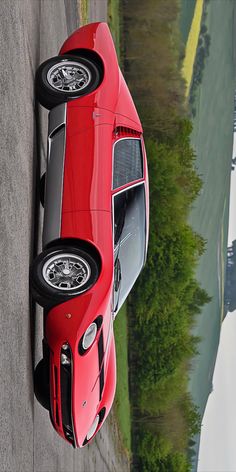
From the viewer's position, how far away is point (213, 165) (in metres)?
22.0

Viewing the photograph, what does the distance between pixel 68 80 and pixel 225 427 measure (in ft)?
24.6

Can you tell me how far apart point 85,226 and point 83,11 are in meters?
6.93

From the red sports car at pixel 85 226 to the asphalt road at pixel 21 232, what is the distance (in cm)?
21


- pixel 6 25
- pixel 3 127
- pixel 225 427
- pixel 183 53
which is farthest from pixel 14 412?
pixel 183 53

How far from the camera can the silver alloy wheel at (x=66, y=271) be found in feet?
23.8

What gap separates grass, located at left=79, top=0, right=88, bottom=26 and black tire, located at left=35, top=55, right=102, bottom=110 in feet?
15.7

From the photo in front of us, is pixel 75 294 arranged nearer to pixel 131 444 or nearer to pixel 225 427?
pixel 225 427

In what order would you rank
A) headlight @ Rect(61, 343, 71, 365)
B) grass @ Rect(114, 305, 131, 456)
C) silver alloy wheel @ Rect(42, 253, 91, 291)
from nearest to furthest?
headlight @ Rect(61, 343, 71, 365) < silver alloy wheel @ Rect(42, 253, 91, 291) < grass @ Rect(114, 305, 131, 456)

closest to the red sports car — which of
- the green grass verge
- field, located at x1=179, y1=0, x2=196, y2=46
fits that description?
the green grass verge

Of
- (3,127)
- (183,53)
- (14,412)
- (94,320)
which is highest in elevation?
(183,53)

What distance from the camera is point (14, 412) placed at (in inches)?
263

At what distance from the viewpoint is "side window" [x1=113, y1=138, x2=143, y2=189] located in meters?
8.17

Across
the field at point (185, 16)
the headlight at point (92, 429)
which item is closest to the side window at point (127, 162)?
the headlight at point (92, 429)

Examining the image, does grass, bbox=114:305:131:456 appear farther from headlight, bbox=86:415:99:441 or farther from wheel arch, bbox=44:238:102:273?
wheel arch, bbox=44:238:102:273
